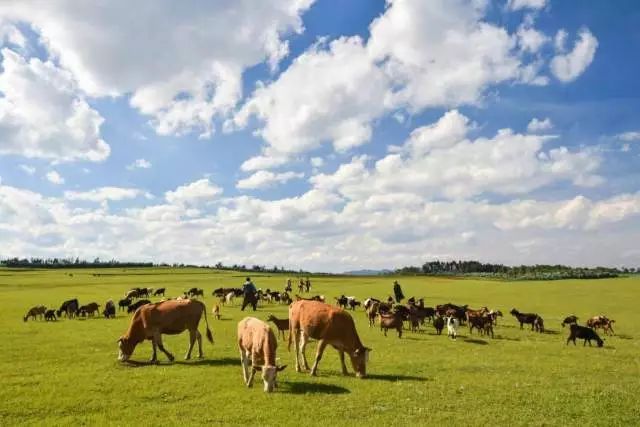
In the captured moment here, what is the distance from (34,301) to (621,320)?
5366 cm

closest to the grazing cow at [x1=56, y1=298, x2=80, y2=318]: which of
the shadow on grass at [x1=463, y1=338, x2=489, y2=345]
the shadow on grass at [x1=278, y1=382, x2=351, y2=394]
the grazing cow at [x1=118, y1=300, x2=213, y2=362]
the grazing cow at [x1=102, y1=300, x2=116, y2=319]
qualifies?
the grazing cow at [x1=102, y1=300, x2=116, y2=319]

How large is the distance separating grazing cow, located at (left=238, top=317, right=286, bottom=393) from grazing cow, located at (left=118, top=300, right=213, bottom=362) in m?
4.70

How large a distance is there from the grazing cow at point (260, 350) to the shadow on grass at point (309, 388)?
1.78 feet

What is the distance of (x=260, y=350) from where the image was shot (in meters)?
15.2

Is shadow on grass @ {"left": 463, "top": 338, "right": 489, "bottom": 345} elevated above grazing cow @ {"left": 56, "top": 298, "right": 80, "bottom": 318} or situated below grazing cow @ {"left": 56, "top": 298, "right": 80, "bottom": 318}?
below

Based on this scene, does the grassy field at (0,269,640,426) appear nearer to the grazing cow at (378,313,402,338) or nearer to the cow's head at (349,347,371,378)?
the cow's head at (349,347,371,378)

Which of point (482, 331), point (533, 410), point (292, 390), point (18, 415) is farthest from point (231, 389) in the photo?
point (482, 331)

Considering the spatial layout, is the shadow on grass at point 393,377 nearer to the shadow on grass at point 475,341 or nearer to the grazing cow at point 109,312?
the shadow on grass at point 475,341

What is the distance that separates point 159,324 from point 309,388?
7607 mm

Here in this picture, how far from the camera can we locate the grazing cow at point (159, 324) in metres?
19.4

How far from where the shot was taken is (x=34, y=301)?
5159 centimetres

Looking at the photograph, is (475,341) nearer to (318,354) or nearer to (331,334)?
(331,334)

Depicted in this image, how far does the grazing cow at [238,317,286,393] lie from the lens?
14.7m

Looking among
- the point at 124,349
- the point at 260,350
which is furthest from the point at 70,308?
the point at 260,350
